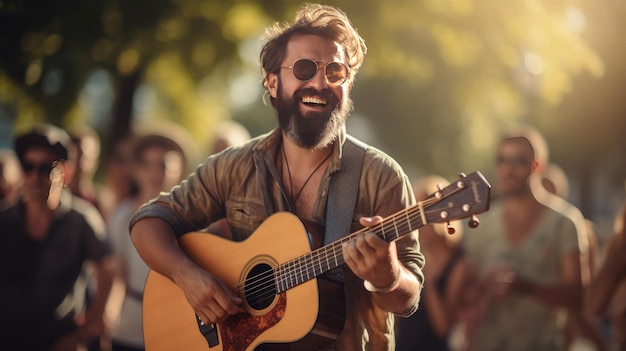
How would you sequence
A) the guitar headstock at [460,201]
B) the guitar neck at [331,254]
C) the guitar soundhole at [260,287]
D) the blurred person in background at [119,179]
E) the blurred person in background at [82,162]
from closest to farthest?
the guitar headstock at [460,201] → the guitar neck at [331,254] → the guitar soundhole at [260,287] → the blurred person in background at [82,162] → the blurred person in background at [119,179]

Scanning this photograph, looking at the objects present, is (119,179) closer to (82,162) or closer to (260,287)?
(82,162)

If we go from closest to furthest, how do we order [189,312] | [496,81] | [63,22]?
[189,312] → [63,22] → [496,81]

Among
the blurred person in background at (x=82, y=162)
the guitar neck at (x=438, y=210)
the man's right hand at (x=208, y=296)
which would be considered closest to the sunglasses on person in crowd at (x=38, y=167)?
the blurred person in background at (x=82, y=162)

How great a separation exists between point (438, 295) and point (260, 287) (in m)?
3.40

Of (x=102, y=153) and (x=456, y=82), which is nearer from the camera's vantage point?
(x=456, y=82)

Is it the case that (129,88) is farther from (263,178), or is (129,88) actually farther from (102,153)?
(263,178)

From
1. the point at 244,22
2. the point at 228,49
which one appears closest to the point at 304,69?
the point at 244,22

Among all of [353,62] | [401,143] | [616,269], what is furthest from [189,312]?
[401,143]

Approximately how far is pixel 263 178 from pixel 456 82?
7.13 metres

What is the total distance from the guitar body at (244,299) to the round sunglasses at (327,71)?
1.92ft

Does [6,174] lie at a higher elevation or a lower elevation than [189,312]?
lower

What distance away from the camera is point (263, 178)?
426 centimetres

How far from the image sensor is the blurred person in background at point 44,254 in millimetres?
6566

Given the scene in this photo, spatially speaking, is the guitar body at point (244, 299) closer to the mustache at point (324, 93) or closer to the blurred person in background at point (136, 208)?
the mustache at point (324, 93)
